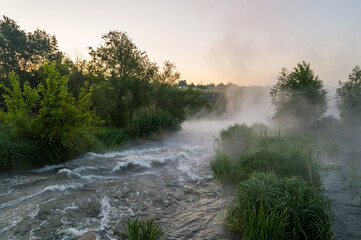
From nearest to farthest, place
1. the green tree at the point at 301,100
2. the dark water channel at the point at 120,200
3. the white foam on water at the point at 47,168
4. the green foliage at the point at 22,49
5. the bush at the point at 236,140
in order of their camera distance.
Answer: the dark water channel at the point at 120,200
the white foam on water at the point at 47,168
the bush at the point at 236,140
the green tree at the point at 301,100
the green foliage at the point at 22,49

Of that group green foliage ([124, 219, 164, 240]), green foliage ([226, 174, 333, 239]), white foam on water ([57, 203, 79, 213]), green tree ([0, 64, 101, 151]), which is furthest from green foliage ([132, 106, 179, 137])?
green foliage ([124, 219, 164, 240])

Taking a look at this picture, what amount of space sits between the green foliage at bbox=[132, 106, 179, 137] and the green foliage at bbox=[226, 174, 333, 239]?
41.9 ft

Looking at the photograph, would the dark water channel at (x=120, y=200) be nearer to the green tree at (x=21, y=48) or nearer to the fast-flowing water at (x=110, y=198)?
the fast-flowing water at (x=110, y=198)

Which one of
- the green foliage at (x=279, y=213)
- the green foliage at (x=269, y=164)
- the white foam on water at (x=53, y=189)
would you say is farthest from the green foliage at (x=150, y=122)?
the green foliage at (x=279, y=213)

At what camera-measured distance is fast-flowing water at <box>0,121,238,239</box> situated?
16.7 ft

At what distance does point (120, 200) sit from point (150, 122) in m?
11.3

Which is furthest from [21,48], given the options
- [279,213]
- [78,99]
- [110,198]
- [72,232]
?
[279,213]

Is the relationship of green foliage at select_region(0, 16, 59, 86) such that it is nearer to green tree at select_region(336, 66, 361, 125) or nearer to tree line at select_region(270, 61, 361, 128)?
tree line at select_region(270, 61, 361, 128)

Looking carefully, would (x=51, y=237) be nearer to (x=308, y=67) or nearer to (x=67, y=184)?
(x=67, y=184)

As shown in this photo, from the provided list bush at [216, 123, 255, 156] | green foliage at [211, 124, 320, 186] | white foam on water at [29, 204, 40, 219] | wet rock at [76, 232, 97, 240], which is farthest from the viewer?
bush at [216, 123, 255, 156]

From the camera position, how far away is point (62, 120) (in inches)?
402

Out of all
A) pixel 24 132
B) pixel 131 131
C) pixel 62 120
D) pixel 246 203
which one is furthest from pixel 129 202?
pixel 131 131

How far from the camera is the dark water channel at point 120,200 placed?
504 centimetres

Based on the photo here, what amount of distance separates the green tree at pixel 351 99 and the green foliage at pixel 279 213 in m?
15.6
